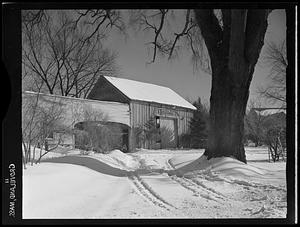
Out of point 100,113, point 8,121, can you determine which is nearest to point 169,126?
point 100,113

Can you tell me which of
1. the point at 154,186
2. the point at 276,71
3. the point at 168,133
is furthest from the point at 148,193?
the point at 276,71

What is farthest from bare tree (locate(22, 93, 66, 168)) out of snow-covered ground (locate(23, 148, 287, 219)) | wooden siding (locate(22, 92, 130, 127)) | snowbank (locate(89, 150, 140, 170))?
snowbank (locate(89, 150, 140, 170))

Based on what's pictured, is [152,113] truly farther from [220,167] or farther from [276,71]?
[276,71]

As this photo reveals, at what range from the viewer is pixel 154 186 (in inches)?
95.6

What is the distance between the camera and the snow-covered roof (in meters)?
2.45

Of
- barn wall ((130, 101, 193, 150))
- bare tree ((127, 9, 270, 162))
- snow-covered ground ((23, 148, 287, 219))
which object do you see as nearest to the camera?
snow-covered ground ((23, 148, 287, 219))

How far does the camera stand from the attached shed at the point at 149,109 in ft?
8.11

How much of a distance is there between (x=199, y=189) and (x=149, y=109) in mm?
719

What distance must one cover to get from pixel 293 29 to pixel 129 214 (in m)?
1.73

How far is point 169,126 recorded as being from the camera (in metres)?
2.56

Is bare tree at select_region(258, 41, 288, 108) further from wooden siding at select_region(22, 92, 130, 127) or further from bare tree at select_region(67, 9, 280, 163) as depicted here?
wooden siding at select_region(22, 92, 130, 127)

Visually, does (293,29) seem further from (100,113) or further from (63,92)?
(63,92)

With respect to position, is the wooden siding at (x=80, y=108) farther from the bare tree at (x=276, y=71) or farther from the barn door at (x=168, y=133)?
the bare tree at (x=276, y=71)
